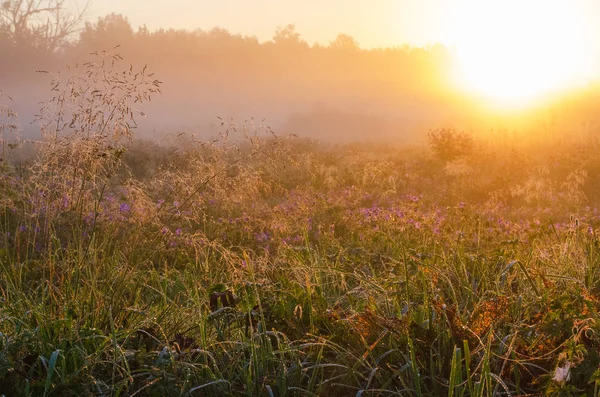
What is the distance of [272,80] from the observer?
39531 millimetres

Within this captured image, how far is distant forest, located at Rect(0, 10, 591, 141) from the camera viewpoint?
29141mm

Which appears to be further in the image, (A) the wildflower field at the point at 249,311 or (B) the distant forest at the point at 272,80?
(B) the distant forest at the point at 272,80

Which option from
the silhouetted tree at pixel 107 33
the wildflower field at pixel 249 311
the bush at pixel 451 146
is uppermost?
the silhouetted tree at pixel 107 33

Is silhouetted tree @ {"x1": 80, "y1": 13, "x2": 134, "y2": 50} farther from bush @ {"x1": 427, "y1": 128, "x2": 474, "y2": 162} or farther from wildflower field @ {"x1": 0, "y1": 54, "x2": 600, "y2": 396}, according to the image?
wildflower field @ {"x1": 0, "y1": 54, "x2": 600, "y2": 396}

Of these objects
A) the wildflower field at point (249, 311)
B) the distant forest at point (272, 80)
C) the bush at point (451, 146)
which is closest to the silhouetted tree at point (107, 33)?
the distant forest at point (272, 80)

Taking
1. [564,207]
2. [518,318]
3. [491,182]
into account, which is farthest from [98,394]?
[491,182]

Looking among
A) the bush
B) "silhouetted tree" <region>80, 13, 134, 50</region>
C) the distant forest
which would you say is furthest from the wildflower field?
"silhouetted tree" <region>80, 13, 134, 50</region>

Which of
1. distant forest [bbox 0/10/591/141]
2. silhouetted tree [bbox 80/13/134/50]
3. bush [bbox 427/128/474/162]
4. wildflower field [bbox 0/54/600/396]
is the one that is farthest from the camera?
silhouetted tree [bbox 80/13/134/50]

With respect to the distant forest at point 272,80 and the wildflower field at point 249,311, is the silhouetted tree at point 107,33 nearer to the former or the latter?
the distant forest at point 272,80

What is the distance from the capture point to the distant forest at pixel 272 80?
1147 inches

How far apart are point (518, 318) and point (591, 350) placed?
1.32ft

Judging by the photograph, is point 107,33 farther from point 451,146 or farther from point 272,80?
point 451,146

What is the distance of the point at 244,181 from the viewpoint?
4246 millimetres

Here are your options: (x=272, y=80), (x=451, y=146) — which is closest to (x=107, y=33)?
(x=272, y=80)
